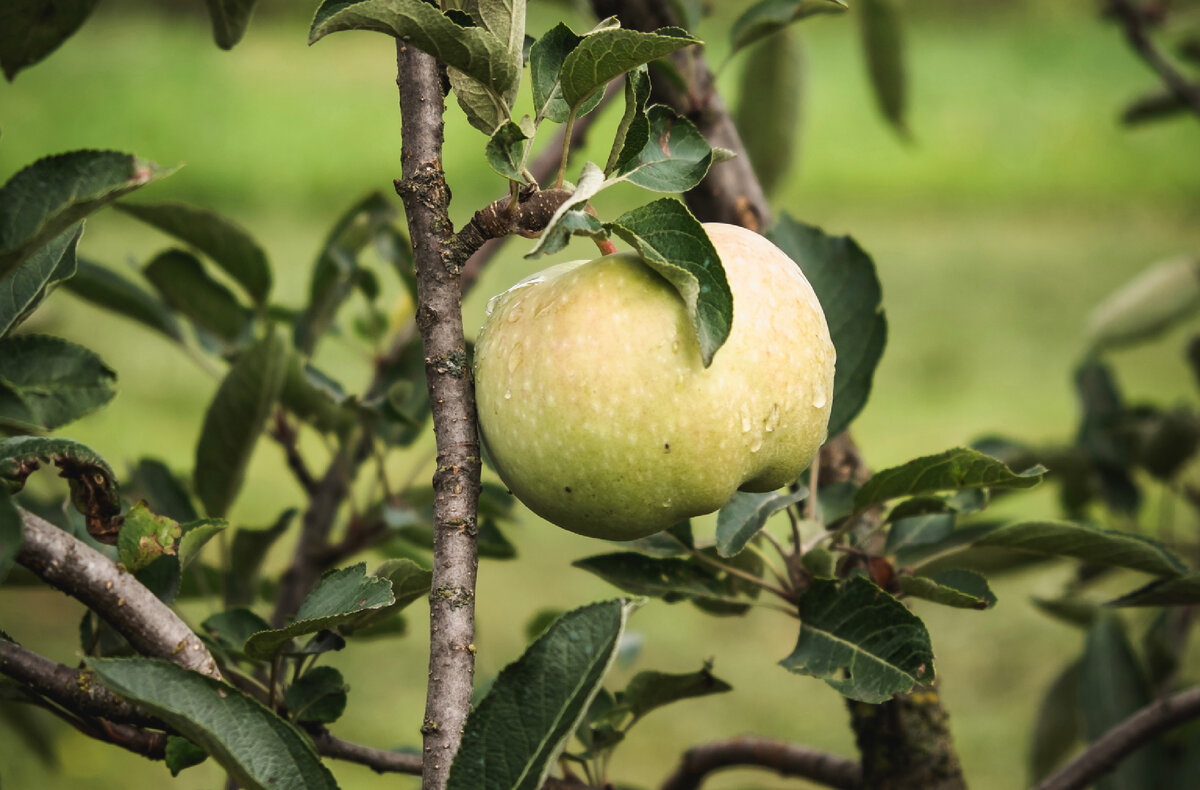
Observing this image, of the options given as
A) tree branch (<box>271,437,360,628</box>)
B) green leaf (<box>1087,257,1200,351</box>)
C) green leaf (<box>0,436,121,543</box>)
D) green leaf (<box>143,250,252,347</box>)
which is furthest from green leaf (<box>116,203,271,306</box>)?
green leaf (<box>1087,257,1200,351</box>)

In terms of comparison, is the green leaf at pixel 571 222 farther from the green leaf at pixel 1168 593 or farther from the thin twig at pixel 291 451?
the thin twig at pixel 291 451

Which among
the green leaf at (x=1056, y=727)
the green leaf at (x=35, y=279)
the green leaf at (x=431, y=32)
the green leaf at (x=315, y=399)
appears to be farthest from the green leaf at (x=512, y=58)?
the green leaf at (x=1056, y=727)

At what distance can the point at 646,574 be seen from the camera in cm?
41

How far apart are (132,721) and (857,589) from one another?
26 centimetres

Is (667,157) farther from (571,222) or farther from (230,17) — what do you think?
(230,17)

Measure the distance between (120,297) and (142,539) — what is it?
0.33 meters

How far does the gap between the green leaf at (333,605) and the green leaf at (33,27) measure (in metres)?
0.24

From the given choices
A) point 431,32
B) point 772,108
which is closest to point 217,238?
point 431,32

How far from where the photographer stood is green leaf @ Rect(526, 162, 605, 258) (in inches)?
10.1

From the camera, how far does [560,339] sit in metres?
0.30

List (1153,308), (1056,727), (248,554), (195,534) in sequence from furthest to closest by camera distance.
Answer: (1153,308), (1056,727), (248,554), (195,534)

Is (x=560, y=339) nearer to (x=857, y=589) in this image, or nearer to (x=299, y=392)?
(x=857, y=589)

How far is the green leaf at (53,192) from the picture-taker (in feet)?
0.81

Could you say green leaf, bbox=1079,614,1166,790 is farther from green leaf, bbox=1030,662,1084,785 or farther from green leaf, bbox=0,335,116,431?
green leaf, bbox=0,335,116,431
